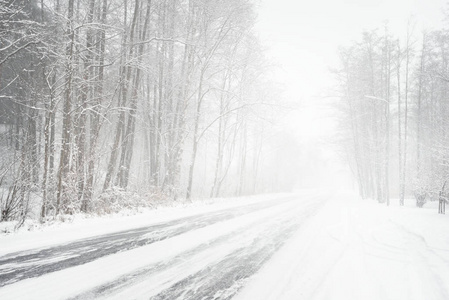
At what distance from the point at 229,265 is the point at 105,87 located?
513 inches

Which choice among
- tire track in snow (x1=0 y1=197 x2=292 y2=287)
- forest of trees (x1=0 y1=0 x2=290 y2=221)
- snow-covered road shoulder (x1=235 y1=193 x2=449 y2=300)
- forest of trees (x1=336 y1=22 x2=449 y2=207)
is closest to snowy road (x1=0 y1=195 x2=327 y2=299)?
tire track in snow (x1=0 y1=197 x2=292 y2=287)

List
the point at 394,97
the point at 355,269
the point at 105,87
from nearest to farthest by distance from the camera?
the point at 355,269
the point at 105,87
the point at 394,97

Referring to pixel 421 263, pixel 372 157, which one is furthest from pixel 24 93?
pixel 372 157

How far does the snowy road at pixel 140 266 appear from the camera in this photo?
7.82 feet

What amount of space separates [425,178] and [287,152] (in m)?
25.8

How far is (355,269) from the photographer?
10.7 ft

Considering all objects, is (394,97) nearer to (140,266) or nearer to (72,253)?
(140,266)

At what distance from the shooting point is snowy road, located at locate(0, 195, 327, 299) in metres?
2.38

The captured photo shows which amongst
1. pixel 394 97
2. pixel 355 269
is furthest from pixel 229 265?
pixel 394 97

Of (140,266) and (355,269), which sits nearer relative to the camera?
(140,266)

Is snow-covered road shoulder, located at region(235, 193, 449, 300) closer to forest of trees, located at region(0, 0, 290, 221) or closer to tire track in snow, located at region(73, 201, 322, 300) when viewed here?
tire track in snow, located at region(73, 201, 322, 300)

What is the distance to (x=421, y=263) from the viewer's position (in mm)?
3627

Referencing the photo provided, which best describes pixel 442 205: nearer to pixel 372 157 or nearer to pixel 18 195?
pixel 372 157

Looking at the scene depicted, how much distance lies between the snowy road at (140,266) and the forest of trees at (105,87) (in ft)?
10.1
